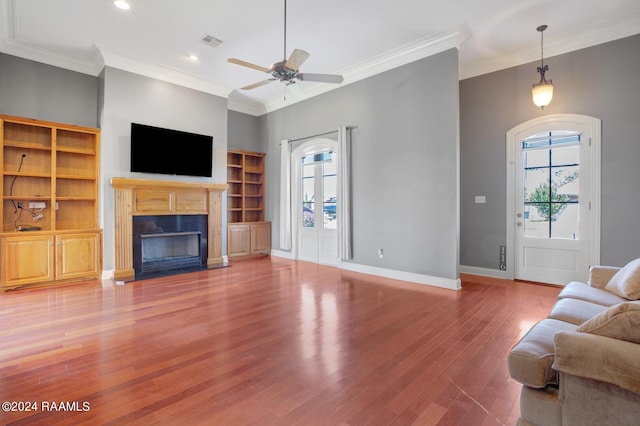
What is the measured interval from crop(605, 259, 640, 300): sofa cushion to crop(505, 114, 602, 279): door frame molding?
2.07 metres

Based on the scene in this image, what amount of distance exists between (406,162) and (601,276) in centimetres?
293

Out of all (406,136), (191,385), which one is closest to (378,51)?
(406,136)

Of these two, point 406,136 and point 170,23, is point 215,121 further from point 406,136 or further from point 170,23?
point 406,136

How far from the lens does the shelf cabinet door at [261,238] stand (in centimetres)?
762

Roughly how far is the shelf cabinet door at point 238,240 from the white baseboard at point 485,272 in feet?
15.4

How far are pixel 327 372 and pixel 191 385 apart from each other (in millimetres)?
972

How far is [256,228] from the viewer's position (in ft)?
25.2

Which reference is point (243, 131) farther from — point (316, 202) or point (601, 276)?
point (601, 276)

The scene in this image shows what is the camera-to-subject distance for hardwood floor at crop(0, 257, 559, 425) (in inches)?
76.1

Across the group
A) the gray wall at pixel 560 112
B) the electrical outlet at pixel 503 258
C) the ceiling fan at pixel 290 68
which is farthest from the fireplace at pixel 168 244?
the electrical outlet at pixel 503 258

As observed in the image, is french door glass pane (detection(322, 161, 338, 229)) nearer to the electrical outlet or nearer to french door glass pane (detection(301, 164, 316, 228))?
french door glass pane (detection(301, 164, 316, 228))

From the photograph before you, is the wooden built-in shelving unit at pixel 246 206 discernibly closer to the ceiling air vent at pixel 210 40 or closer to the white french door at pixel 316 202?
the white french door at pixel 316 202

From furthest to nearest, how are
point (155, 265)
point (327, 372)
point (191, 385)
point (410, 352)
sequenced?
point (155, 265) < point (410, 352) < point (327, 372) < point (191, 385)

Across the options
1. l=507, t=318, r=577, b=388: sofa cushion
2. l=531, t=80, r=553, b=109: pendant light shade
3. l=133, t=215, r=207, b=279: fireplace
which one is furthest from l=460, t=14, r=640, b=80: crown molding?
l=133, t=215, r=207, b=279: fireplace
